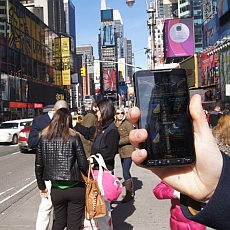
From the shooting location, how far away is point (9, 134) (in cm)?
2027

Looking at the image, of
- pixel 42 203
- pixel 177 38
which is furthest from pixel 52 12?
pixel 42 203

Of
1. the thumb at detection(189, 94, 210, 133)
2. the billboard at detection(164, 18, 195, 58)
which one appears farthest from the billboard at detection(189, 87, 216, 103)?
the billboard at detection(164, 18, 195, 58)

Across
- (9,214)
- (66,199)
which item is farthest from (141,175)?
(66,199)

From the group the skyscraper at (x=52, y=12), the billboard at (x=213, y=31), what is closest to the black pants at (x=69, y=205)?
the billboard at (x=213, y=31)

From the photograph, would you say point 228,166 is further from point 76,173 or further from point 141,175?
point 141,175

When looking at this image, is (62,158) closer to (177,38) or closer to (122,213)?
(122,213)

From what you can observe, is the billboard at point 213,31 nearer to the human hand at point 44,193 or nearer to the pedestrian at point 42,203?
the pedestrian at point 42,203

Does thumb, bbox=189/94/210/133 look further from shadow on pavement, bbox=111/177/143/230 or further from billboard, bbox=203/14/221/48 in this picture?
billboard, bbox=203/14/221/48

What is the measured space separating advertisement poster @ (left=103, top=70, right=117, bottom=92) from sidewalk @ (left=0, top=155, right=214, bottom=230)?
451 feet

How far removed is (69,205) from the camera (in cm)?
384

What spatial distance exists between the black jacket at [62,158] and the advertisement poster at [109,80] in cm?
14011

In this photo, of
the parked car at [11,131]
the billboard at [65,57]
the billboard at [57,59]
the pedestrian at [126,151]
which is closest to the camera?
the pedestrian at [126,151]

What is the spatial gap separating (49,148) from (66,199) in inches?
23.7

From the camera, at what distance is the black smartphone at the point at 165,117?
5.57 ft
